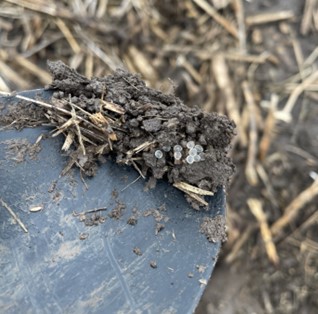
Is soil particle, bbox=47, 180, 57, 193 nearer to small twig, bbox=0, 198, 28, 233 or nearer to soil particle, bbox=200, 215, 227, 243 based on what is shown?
small twig, bbox=0, 198, 28, 233

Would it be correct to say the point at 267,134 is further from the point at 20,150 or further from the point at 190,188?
the point at 20,150

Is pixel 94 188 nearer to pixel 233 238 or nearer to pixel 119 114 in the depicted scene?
pixel 119 114

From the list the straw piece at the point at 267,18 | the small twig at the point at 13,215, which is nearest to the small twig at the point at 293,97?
the straw piece at the point at 267,18

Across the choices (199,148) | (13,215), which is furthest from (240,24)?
(13,215)

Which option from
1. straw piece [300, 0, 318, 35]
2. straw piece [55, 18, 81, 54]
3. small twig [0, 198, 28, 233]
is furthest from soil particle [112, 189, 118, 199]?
straw piece [300, 0, 318, 35]

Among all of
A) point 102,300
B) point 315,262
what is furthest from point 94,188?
point 315,262

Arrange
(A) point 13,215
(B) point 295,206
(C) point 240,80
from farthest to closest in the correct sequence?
(C) point 240,80
(B) point 295,206
(A) point 13,215

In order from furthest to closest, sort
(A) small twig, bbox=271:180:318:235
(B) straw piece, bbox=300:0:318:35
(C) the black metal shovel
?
(B) straw piece, bbox=300:0:318:35 < (A) small twig, bbox=271:180:318:235 < (C) the black metal shovel
